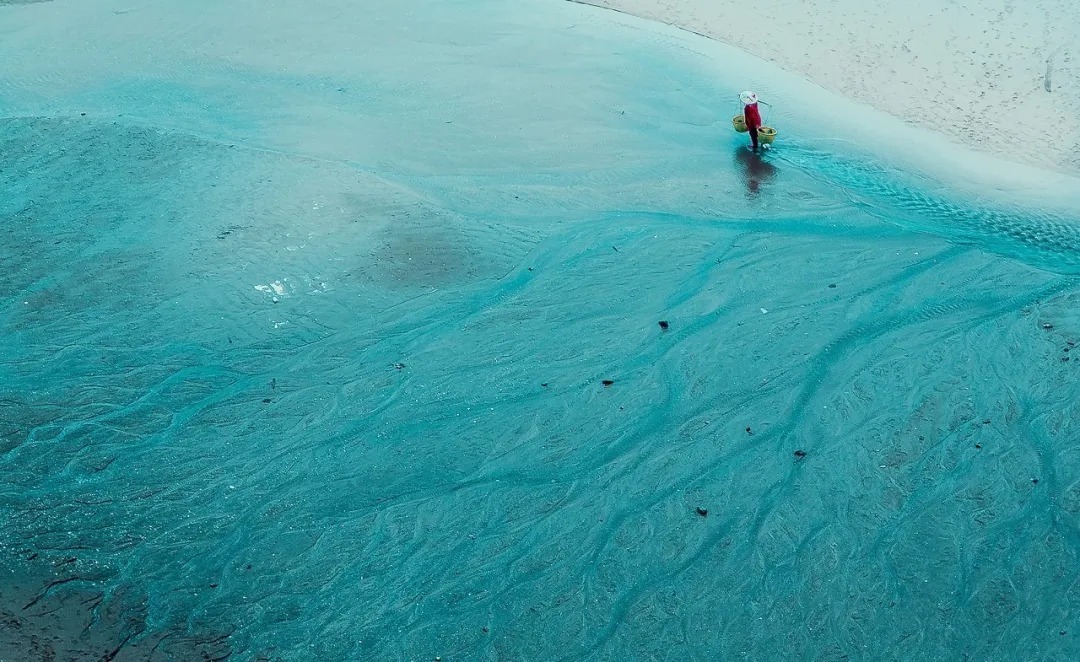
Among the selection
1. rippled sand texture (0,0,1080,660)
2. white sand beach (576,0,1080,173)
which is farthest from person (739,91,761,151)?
white sand beach (576,0,1080,173)

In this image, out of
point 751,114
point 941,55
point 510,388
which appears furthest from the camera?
point 941,55

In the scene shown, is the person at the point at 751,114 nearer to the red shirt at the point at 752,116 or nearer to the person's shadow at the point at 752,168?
the red shirt at the point at 752,116

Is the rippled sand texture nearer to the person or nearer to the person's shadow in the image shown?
the person's shadow

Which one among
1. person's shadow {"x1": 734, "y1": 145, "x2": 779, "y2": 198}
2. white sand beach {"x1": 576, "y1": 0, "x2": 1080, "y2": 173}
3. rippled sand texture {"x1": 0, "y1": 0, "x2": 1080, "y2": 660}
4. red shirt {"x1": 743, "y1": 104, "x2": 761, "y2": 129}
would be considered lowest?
rippled sand texture {"x1": 0, "y1": 0, "x2": 1080, "y2": 660}

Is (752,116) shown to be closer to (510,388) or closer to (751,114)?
(751,114)

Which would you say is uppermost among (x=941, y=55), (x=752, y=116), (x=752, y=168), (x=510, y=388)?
(x=941, y=55)

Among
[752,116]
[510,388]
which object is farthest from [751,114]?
[510,388]

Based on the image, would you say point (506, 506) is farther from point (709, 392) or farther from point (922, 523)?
point (922, 523)
